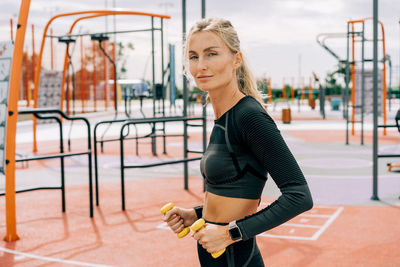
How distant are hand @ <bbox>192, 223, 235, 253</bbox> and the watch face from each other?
0.01 metres

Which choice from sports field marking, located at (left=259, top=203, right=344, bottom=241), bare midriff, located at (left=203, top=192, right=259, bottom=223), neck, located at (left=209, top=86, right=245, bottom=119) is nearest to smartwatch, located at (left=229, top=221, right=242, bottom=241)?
bare midriff, located at (left=203, top=192, right=259, bottom=223)

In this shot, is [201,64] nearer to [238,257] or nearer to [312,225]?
[238,257]

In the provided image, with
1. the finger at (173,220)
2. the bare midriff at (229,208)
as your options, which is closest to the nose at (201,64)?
the bare midriff at (229,208)

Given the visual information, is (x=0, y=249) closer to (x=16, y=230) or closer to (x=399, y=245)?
(x=16, y=230)

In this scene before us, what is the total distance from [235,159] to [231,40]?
396mm

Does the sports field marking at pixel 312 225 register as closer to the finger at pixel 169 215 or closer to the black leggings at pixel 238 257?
the black leggings at pixel 238 257

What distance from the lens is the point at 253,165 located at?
5.15 feet

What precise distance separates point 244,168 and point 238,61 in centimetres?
38

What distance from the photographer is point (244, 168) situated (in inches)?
62.1

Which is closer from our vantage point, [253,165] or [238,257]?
[253,165]

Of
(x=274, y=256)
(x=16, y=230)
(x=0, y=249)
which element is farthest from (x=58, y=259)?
(x=274, y=256)

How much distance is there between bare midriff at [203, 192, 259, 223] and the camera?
161 centimetres

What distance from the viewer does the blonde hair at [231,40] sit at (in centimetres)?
162

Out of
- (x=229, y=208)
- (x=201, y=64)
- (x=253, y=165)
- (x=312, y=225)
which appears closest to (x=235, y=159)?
(x=253, y=165)
